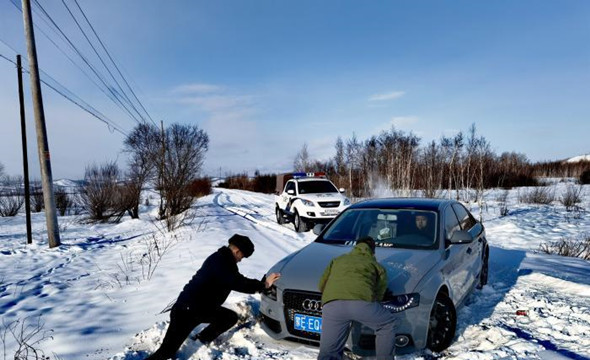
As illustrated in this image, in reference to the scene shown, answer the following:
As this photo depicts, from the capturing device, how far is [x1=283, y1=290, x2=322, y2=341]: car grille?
3.14 meters

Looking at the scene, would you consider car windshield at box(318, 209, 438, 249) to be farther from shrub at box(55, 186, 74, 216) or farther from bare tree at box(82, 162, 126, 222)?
shrub at box(55, 186, 74, 216)

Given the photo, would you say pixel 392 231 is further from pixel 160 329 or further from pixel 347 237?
pixel 160 329

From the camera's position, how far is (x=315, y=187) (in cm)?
1271

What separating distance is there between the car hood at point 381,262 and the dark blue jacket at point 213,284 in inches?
18.6

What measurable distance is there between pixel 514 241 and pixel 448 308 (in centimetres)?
826

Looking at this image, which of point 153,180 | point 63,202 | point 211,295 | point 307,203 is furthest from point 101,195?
point 211,295

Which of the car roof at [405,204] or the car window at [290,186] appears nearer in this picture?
the car roof at [405,204]

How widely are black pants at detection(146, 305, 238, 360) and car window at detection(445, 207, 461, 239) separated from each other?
2733mm

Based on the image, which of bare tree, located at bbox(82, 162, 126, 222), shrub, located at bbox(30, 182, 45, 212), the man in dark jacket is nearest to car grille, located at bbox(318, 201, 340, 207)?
the man in dark jacket

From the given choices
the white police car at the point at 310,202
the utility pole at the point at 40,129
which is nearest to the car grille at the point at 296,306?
the white police car at the point at 310,202

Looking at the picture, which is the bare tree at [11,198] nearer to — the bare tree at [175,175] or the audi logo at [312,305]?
the bare tree at [175,175]

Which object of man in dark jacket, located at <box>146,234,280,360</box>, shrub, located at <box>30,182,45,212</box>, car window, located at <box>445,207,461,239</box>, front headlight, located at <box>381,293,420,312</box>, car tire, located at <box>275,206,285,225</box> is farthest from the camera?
shrub, located at <box>30,182,45,212</box>

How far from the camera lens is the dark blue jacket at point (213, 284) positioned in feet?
11.2

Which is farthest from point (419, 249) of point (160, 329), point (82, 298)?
point (82, 298)
